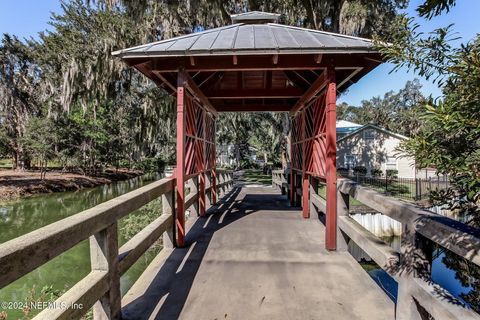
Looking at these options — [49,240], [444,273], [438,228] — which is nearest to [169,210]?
[49,240]

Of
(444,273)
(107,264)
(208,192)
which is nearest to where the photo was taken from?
(107,264)

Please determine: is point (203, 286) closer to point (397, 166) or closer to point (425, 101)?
point (425, 101)

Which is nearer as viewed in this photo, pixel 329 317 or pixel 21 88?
pixel 329 317

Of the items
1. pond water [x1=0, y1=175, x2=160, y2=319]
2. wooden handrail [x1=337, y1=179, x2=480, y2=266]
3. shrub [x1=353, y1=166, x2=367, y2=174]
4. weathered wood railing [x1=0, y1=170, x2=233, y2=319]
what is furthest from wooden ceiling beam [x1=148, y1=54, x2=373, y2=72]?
shrub [x1=353, y1=166, x2=367, y2=174]

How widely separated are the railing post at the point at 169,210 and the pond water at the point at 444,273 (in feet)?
8.43

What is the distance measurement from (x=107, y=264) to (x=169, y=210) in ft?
6.16

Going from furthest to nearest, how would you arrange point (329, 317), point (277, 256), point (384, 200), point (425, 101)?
point (277, 256)
point (384, 200)
point (329, 317)
point (425, 101)

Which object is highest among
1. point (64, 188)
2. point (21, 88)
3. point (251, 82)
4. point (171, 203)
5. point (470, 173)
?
point (21, 88)

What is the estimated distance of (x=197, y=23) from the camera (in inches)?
574

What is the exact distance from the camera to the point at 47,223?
11.4m

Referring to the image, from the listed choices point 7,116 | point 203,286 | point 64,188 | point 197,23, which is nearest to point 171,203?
point 203,286

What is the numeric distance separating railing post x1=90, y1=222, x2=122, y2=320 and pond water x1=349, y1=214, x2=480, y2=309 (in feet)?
7.26

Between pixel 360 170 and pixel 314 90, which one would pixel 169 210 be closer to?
pixel 314 90

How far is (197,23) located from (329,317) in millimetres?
14815
